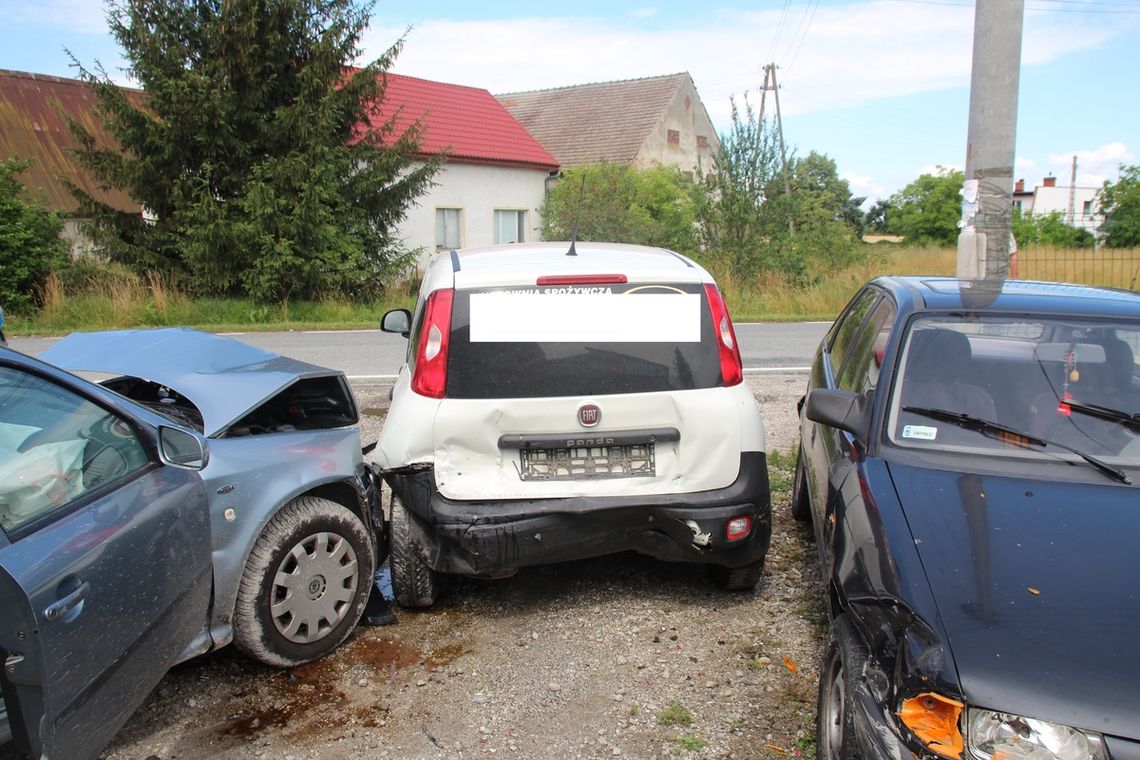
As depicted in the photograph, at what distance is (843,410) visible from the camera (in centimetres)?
355

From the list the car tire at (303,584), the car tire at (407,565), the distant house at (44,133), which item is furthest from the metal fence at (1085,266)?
the distant house at (44,133)

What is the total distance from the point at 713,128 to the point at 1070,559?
4182cm

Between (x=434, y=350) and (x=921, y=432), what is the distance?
79.4 inches

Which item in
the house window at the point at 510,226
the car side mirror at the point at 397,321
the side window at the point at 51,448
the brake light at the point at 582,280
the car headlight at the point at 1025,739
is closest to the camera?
the car headlight at the point at 1025,739

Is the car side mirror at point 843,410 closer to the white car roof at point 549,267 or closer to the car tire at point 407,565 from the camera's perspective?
the white car roof at point 549,267

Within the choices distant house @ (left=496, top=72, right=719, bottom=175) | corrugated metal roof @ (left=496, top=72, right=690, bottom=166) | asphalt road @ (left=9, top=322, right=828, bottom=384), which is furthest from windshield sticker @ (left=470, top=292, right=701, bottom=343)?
corrugated metal roof @ (left=496, top=72, right=690, bottom=166)

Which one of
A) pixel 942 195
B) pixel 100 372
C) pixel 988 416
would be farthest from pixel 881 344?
pixel 942 195

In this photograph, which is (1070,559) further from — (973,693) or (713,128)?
(713,128)

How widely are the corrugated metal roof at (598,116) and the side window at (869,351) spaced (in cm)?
3143

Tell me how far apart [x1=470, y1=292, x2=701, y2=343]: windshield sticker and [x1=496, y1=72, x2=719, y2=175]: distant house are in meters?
31.8

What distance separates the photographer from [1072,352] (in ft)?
11.7

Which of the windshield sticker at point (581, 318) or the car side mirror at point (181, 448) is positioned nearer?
the car side mirror at point (181, 448)

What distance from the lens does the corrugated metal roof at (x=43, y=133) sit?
24.5 m

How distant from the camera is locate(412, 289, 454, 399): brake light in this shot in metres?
3.88
